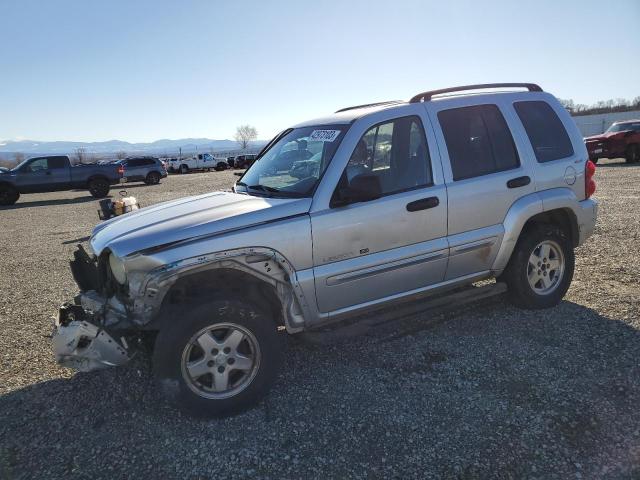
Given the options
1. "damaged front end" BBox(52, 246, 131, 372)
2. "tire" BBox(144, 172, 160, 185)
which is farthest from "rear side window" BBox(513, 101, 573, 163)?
"tire" BBox(144, 172, 160, 185)

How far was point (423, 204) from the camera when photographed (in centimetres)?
369

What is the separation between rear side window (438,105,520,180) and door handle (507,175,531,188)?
0.39ft

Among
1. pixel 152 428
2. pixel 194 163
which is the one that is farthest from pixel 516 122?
pixel 194 163

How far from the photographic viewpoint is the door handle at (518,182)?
4.13 m

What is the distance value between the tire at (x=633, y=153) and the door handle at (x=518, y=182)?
60.2ft

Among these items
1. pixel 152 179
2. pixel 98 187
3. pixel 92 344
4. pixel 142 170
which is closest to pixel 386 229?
pixel 92 344

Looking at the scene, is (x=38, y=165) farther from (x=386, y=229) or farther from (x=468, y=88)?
(x=386, y=229)

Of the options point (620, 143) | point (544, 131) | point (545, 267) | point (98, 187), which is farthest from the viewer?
point (98, 187)

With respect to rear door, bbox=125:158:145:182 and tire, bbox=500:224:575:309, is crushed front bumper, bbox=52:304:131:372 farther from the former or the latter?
rear door, bbox=125:158:145:182

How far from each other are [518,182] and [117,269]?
3313mm

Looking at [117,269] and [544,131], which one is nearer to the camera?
[117,269]

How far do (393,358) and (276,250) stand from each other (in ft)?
4.63

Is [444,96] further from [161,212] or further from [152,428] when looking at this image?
[152,428]

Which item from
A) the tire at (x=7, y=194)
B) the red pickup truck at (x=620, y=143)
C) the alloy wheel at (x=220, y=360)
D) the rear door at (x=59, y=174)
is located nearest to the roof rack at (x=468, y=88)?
the alloy wheel at (x=220, y=360)
